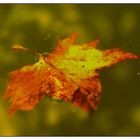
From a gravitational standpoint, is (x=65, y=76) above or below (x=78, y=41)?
below

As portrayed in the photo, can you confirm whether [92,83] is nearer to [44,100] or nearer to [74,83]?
[74,83]

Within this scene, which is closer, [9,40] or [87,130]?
[87,130]

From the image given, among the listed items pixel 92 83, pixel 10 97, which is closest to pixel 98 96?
pixel 92 83

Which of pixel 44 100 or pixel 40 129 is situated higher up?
pixel 44 100
